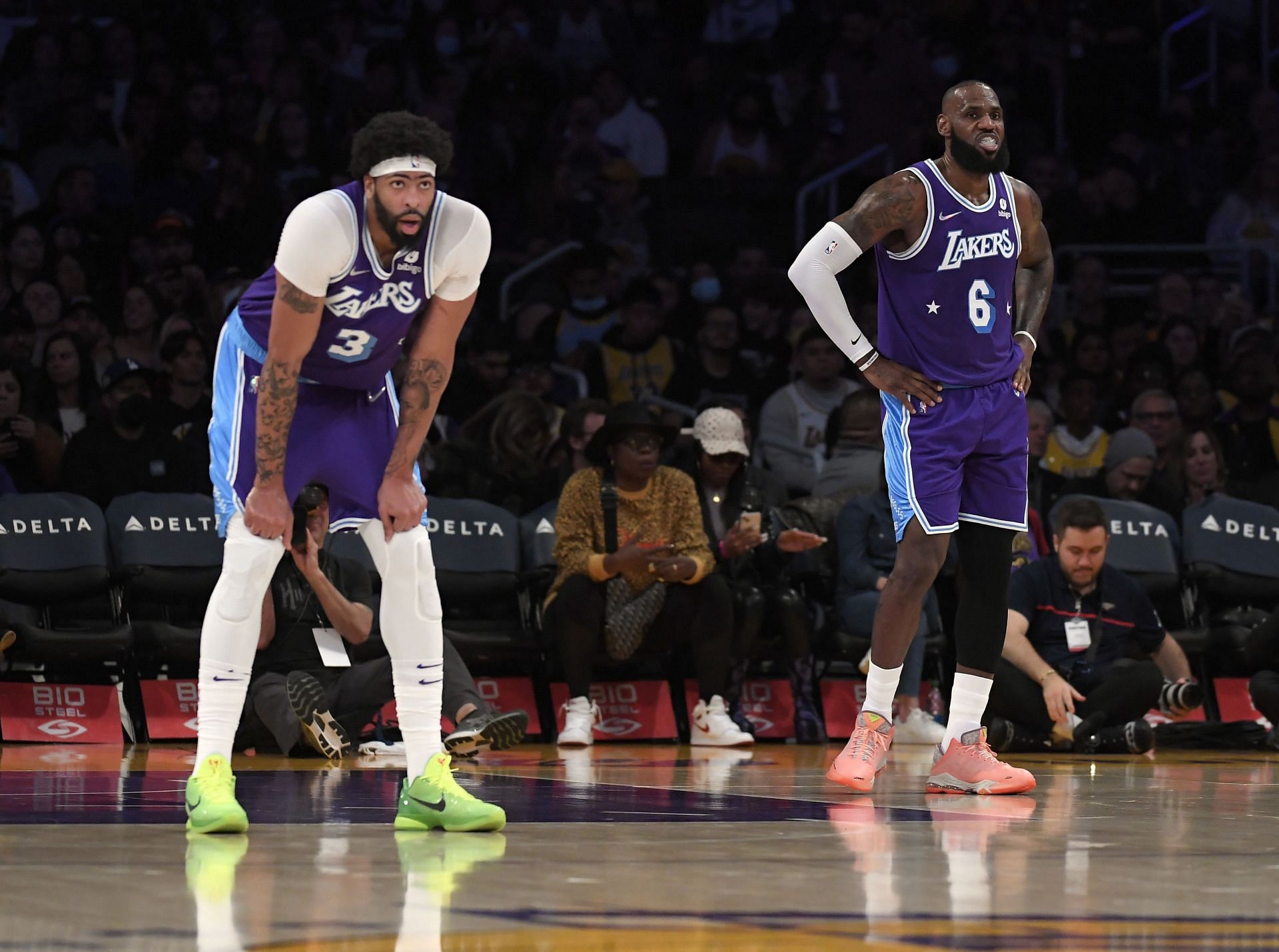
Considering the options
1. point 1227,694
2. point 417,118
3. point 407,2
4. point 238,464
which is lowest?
point 1227,694

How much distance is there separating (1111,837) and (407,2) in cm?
1089

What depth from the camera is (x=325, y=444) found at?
16.2ft

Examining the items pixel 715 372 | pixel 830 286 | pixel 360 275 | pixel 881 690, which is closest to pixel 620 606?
pixel 715 372

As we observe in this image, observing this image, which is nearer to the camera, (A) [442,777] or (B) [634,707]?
(A) [442,777]

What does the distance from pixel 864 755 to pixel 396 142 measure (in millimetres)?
2542

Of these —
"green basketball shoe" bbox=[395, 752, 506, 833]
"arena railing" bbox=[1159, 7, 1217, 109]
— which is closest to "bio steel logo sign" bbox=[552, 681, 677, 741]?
"green basketball shoe" bbox=[395, 752, 506, 833]

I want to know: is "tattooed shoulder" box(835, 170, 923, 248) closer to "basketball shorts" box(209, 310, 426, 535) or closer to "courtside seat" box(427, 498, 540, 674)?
"basketball shorts" box(209, 310, 426, 535)

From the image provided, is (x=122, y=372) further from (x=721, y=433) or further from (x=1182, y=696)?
(x=1182, y=696)

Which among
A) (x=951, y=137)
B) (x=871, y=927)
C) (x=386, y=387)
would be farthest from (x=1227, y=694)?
(x=871, y=927)

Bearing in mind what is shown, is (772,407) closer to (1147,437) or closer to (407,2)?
(1147,437)

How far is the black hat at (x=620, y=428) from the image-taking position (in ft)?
30.8

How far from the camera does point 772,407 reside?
36.1ft

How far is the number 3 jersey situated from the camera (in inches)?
184

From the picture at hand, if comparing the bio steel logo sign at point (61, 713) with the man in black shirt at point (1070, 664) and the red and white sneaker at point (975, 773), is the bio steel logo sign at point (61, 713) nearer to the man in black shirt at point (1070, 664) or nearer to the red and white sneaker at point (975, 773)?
the man in black shirt at point (1070, 664)
